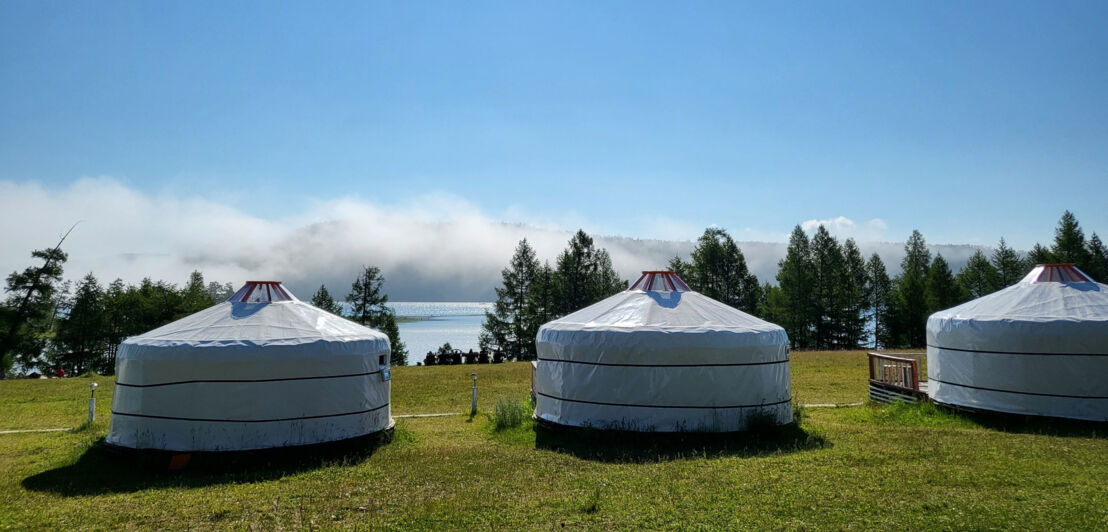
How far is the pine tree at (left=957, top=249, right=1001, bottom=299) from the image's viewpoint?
36.1 m

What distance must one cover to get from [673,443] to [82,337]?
38.4m

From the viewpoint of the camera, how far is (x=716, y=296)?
35688 millimetres

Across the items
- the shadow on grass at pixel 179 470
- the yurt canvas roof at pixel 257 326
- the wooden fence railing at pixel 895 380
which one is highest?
the yurt canvas roof at pixel 257 326

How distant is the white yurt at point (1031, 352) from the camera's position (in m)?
8.16

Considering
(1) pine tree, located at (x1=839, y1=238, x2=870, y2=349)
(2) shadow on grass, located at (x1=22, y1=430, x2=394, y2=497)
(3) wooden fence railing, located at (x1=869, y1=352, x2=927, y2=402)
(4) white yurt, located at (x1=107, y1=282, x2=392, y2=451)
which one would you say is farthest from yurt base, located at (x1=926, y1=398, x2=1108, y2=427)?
(1) pine tree, located at (x1=839, y1=238, x2=870, y2=349)

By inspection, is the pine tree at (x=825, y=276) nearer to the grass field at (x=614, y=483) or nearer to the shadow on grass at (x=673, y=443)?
the grass field at (x=614, y=483)

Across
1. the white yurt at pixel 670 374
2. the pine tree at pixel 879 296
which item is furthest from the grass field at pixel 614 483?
the pine tree at pixel 879 296

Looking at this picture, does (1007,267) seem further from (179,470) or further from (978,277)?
(179,470)

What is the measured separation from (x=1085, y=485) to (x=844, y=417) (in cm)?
475

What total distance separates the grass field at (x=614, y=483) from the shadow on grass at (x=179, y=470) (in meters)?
0.04

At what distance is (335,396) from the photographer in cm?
752

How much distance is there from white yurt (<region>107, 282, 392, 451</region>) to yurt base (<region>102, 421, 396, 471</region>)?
0.06 meters

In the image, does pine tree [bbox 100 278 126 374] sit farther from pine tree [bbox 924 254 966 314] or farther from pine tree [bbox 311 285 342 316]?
pine tree [bbox 924 254 966 314]

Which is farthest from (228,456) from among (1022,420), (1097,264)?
(1097,264)
